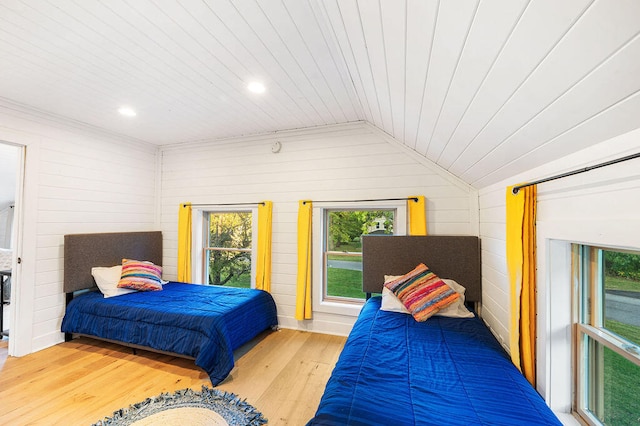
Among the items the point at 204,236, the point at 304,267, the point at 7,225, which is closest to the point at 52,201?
the point at 204,236

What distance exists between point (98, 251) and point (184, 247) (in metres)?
0.99

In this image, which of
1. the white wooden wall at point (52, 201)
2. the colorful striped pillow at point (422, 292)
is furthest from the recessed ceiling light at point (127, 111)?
the colorful striped pillow at point (422, 292)

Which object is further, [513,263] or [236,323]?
[236,323]

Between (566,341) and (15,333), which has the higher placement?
(566,341)

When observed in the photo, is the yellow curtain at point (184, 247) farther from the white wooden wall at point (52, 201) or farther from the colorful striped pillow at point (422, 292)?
the colorful striped pillow at point (422, 292)

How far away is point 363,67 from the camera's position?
1759 mm

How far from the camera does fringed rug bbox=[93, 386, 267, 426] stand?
74.0 inches

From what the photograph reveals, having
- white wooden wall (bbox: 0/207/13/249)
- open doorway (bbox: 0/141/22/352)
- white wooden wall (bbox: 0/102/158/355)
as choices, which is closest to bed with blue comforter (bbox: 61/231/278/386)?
white wooden wall (bbox: 0/102/158/355)

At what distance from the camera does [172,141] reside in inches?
160

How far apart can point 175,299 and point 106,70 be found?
2.31m

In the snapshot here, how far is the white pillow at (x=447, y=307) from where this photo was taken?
8.17ft

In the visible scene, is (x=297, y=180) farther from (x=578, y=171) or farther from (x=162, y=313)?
(x=578, y=171)

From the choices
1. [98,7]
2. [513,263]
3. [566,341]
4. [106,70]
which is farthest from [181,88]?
[566,341]

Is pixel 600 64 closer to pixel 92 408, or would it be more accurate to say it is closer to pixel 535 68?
pixel 535 68
